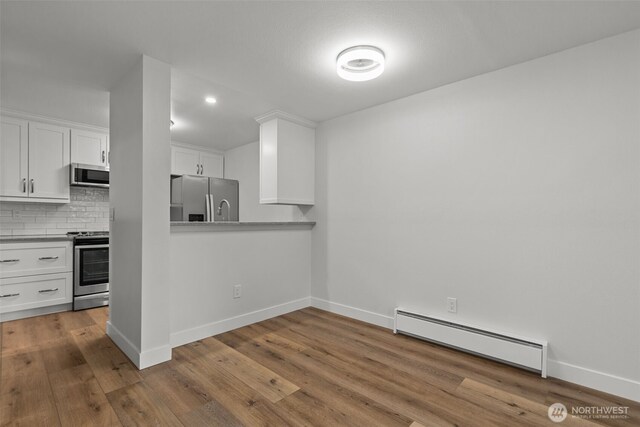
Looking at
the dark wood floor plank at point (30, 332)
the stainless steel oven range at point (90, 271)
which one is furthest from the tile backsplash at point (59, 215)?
the dark wood floor plank at point (30, 332)

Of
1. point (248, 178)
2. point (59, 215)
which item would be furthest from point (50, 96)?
point (248, 178)

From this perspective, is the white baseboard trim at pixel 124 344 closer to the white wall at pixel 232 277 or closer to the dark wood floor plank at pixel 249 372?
the white wall at pixel 232 277

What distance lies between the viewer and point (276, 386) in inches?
80.2

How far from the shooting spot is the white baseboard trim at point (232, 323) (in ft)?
8.81

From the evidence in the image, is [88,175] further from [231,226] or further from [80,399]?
[80,399]

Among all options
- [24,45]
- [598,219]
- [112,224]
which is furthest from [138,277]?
[598,219]

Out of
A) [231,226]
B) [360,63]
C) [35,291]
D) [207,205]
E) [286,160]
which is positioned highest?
[360,63]

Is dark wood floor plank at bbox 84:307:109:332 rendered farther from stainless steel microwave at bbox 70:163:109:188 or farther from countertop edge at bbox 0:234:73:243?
stainless steel microwave at bbox 70:163:109:188

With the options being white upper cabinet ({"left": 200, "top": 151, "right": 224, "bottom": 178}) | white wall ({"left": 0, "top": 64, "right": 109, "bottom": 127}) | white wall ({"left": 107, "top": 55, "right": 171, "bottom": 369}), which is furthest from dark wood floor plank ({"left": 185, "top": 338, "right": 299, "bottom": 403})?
white upper cabinet ({"left": 200, "top": 151, "right": 224, "bottom": 178})

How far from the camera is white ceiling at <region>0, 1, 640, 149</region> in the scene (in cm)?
181

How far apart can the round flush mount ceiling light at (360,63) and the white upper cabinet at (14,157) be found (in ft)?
12.7

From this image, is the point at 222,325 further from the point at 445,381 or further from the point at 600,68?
the point at 600,68

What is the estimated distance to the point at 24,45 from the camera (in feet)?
7.15

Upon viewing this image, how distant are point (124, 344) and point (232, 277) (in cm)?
101
